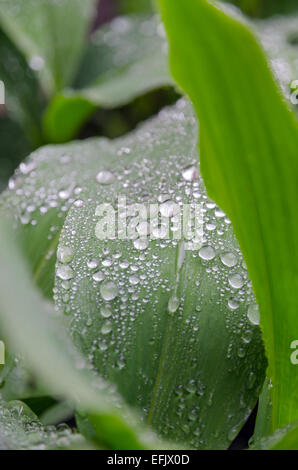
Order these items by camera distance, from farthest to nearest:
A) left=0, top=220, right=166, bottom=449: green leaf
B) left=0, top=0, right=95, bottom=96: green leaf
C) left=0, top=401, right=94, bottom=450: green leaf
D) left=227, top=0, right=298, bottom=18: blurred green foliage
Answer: left=227, top=0, right=298, bottom=18: blurred green foliage
left=0, top=0, right=95, bottom=96: green leaf
left=0, top=401, right=94, bottom=450: green leaf
left=0, top=220, right=166, bottom=449: green leaf

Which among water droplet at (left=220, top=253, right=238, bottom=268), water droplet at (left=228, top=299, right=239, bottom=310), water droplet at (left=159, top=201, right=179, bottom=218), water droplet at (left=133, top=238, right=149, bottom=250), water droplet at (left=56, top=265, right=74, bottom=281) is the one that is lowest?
water droplet at (left=228, top=299, right=239, bottom=310)

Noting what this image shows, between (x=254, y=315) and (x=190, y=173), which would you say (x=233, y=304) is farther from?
(x=190, y=173)

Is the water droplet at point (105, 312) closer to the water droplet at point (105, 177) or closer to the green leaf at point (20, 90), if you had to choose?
the water droplet at point (105, 177)

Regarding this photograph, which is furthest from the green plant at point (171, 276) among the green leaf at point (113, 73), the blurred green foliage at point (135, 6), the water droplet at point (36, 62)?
the blurred green foliage at point (135, 6)

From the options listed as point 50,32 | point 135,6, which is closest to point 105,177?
point 50,32

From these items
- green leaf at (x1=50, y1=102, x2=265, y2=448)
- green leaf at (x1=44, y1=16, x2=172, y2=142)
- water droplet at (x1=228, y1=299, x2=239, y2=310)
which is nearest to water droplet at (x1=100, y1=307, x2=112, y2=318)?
green leaf at (x1=50, y1=102, x2=265, y2=448)

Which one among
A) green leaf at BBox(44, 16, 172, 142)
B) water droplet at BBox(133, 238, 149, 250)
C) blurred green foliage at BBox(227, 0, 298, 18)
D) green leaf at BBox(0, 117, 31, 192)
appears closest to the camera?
water droplet at BBox(133, 238, 149, 250)

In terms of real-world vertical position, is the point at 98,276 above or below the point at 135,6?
below

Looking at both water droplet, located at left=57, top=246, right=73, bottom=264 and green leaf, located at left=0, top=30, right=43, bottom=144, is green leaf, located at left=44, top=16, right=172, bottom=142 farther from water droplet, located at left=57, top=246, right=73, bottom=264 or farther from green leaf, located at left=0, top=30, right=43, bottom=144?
water droplet, located at left=57, top=246, right=73, bottom=264
